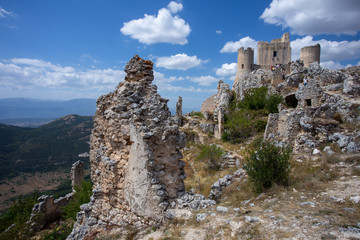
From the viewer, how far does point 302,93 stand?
48.1 feet

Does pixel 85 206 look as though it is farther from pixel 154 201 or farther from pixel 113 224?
pixel 154 201

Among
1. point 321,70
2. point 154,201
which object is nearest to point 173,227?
point 154,201

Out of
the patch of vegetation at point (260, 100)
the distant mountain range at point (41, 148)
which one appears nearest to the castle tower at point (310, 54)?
the patch of vegetation at point (260, 100)

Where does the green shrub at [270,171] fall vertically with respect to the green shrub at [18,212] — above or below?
above

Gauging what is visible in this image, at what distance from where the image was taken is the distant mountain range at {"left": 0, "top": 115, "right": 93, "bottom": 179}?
188 feet

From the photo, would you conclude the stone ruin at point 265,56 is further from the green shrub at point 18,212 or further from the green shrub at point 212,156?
the green shrub at point 18,212

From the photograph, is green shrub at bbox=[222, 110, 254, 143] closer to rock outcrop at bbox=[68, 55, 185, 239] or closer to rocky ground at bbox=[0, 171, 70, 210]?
rock outcrop at bbox=[68, 55, 185, 239]

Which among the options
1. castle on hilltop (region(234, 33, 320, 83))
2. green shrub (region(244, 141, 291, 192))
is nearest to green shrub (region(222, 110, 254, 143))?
green shrub (region(244, 141, 291, 192))

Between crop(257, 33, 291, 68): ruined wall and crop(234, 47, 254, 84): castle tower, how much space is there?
9.41ft

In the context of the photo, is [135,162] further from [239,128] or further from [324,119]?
[239,128]

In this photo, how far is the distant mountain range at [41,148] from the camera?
57.3 m

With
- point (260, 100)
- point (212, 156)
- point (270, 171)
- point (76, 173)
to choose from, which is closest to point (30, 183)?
point (76, 173)

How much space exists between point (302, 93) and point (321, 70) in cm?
450

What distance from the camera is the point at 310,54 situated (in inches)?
1024
